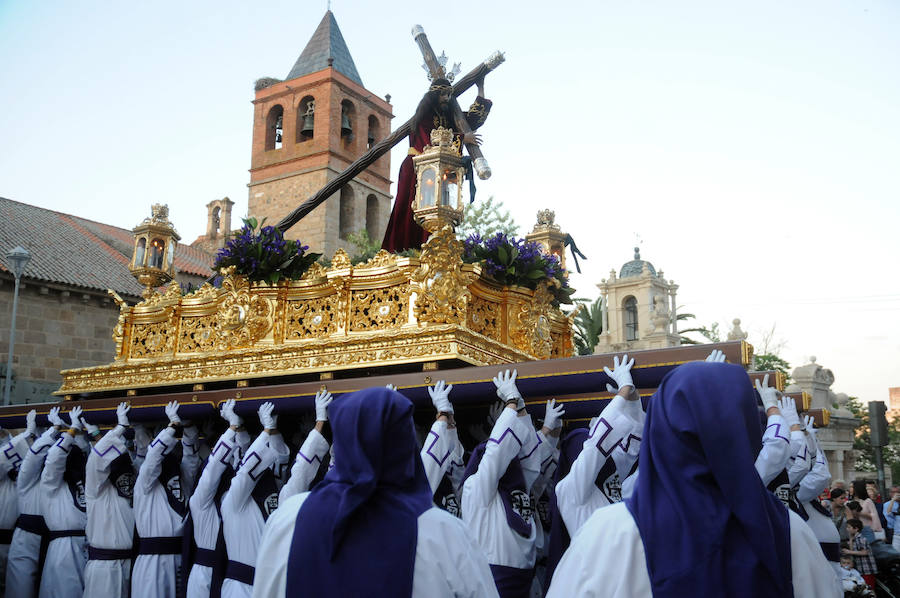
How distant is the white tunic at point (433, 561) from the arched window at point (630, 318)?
30861mm

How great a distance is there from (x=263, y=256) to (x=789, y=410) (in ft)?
16.2

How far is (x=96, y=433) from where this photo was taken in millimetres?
8984

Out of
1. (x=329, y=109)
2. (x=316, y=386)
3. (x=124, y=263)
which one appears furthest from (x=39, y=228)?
(x=316, y=386)

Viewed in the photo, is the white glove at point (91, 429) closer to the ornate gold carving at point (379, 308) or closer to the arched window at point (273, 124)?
the ornate gold carving at point (379, 308)

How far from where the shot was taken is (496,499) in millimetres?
5516

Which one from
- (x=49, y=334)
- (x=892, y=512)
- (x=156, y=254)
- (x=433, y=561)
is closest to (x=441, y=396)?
(x=433, y=561)

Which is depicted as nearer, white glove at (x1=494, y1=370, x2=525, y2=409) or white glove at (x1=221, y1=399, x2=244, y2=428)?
white glove at (x1=494, y1=370, x2=525, y2=409)

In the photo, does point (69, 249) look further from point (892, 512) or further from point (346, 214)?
point (892, 512)

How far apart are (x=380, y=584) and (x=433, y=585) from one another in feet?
0.59

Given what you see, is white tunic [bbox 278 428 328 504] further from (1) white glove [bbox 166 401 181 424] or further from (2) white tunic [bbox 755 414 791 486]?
(2) white tunic [bbox 755 414 791 486]

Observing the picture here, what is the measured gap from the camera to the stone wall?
20906mm

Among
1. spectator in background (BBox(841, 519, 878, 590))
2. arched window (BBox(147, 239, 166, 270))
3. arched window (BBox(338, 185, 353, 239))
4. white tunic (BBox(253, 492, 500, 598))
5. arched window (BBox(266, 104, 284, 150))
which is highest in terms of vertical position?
arched window (BBox(266, 104, 284, 150))

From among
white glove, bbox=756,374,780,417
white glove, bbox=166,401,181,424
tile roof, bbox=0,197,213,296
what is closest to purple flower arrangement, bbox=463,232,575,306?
white glove, bbox=756,374,780,417

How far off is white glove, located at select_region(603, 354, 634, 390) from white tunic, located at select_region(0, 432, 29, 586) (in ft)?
22.1
